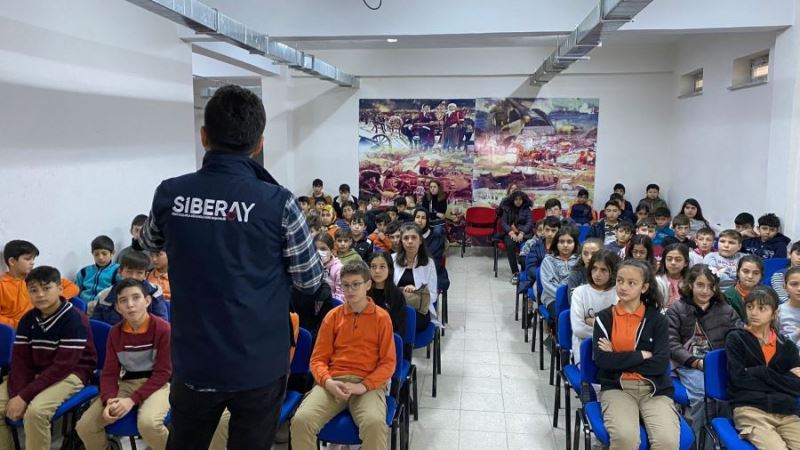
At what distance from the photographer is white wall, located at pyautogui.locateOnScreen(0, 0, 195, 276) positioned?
412 centimetres

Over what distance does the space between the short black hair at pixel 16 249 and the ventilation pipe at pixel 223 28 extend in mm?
1854

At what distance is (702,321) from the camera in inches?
129

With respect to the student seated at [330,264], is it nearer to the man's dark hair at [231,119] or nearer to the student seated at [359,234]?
the student seated at [359,234]

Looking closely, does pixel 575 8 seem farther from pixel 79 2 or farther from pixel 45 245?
pixel 45 245

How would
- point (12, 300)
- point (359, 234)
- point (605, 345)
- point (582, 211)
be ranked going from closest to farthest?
point (605, 345) < point (12, 300) < point (359, 234) < point (582, 211)

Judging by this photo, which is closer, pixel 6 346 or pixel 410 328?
pixel 6 346

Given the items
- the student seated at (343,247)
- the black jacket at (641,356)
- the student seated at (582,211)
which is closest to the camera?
the black jacket at (641,356)

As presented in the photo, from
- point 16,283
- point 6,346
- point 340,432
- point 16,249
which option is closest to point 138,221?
point 16,249

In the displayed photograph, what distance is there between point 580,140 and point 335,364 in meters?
7.38

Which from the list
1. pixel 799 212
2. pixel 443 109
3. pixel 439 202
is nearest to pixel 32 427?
pixel 799 212

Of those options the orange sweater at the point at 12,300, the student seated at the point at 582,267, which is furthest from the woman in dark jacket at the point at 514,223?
the orange sweater at the point at 12,300

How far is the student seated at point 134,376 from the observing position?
8.75 feet

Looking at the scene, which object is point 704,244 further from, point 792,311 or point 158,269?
point 158,269

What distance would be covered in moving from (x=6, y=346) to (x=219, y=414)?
2322mm
